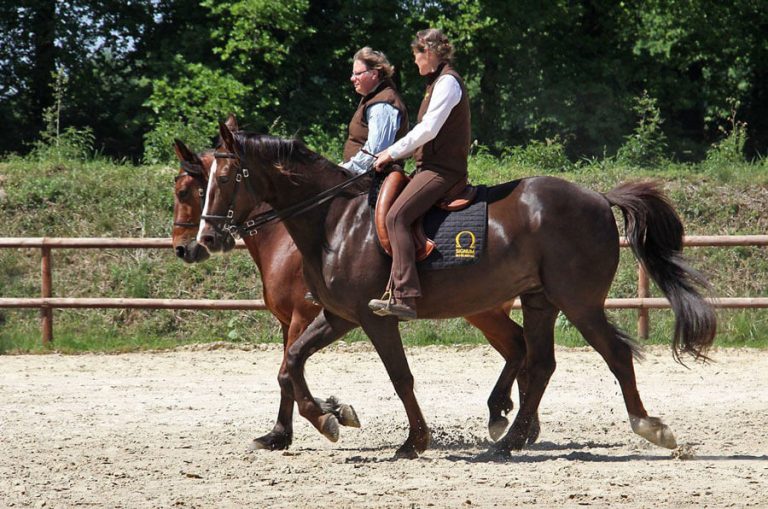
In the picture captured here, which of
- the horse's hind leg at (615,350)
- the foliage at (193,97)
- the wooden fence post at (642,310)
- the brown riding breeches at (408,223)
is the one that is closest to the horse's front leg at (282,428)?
the brown riding breeches at (408,223)

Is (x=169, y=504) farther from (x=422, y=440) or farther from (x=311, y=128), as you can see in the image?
(x=311, y=128)

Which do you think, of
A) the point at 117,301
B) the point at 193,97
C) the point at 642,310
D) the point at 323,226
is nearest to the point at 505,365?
the point at 323,226

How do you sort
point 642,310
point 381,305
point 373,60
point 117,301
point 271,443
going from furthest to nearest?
1. point 117,301
2. point 642,310
3. point 373,60
4. point 271,443
5. point 381,305

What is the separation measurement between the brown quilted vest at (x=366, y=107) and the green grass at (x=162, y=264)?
16.7 feet

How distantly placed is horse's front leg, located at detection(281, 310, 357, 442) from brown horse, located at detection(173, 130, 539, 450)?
19cm

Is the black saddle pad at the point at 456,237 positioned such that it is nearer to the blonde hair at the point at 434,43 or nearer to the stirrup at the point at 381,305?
the stirrup at the point at 381,305

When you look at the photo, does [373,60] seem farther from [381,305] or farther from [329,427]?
[329,427]

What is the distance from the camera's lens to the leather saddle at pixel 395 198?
657 centimetres

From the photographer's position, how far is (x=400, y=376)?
6688 mm

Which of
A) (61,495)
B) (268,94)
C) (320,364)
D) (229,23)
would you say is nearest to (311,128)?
Answer: (268,94)

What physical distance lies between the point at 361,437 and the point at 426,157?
2.16 meters

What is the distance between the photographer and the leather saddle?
657cm

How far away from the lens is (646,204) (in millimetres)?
6910

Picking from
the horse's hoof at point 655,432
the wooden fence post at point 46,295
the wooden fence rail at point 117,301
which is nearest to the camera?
the horse's hoof at point 655,432
